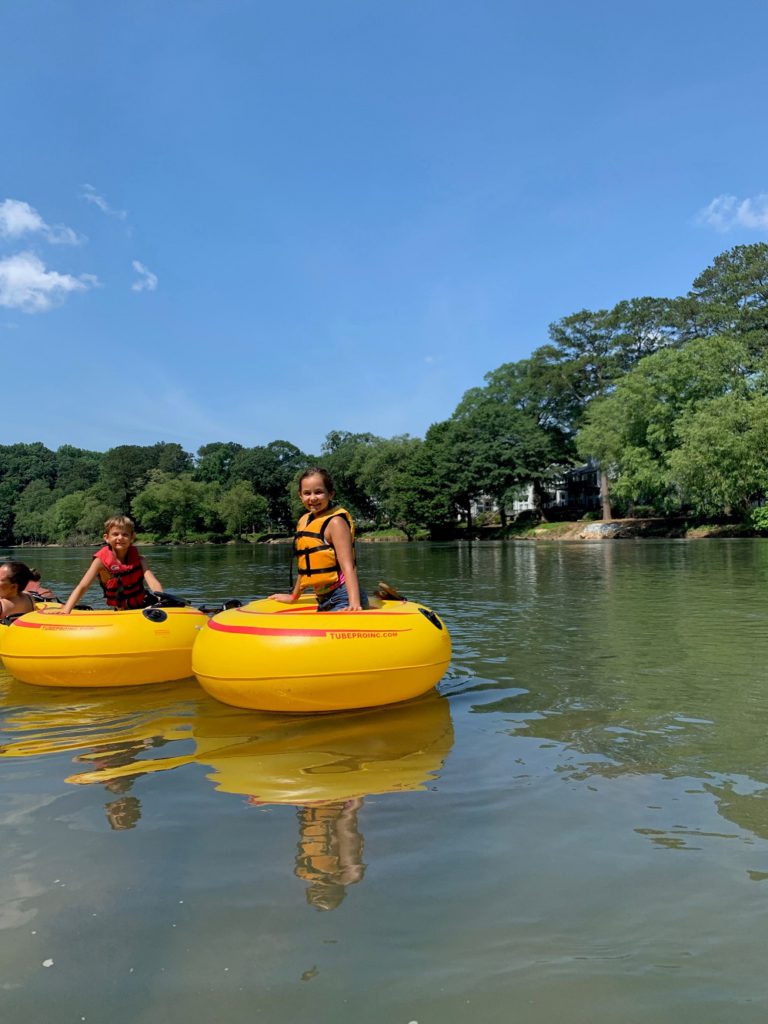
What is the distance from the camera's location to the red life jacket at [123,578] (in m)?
6.88

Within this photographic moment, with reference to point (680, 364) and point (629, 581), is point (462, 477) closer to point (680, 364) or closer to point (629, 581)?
point (680, 364)

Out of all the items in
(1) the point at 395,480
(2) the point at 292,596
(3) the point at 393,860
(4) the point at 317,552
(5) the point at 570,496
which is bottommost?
(3) the point at 393,860

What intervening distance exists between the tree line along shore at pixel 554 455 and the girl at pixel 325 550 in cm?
3672

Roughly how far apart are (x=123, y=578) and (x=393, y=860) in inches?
191

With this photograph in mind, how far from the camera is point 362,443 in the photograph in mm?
76938

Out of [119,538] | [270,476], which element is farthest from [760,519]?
[270,476]

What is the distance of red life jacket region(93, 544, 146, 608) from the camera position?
22.6ft

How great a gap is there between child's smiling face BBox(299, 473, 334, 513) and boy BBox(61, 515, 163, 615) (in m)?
2.05

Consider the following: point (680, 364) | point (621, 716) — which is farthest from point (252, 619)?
point (680, 364)

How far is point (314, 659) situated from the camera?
4.93 metres

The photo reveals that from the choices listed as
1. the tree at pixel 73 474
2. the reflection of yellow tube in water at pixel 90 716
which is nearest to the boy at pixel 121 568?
the reflection of yellow tube in water at pixel 90 716

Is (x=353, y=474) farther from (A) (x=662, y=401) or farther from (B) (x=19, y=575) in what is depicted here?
(B) (x=19, y=575)

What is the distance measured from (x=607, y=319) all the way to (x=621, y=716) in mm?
62761

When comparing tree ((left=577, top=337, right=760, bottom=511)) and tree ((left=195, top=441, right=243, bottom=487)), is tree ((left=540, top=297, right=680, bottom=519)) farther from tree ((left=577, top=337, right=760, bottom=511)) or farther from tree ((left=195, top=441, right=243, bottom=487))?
tree ((left=195, top=441, right=243, bottom=487))
